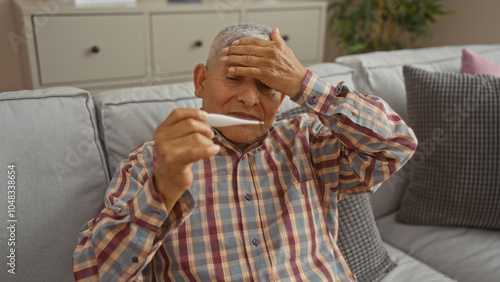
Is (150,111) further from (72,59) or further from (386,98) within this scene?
(72,59)

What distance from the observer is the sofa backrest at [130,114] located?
1.22m

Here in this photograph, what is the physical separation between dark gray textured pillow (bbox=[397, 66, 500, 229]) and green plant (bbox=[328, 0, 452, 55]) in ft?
4.90

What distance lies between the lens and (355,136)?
3.32 feet

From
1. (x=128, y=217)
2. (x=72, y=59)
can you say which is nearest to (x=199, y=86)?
(x=128, y=217)

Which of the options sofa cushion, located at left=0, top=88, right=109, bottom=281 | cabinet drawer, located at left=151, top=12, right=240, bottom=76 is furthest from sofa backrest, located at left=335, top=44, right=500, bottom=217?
cabinet drawer, located at left=151, top=12, right=240, bottom=76

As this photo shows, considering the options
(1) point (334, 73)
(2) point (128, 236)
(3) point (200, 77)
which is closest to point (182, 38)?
(1) point (334, 73)

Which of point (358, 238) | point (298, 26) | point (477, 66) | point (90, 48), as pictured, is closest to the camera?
point (358, 238)

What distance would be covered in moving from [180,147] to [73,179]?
1.69 feet

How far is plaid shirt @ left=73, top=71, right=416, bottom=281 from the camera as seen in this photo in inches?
39.0

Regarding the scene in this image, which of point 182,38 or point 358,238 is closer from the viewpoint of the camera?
point 358,238

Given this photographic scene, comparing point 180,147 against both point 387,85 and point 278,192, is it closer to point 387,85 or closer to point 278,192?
point 278,192

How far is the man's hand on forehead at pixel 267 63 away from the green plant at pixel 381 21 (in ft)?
7.07

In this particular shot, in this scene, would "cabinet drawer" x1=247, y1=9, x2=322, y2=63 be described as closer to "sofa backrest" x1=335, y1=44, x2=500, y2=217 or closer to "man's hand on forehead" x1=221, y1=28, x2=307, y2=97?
"sofa backrest" x1=335, y1=44, x2=500, y2=217

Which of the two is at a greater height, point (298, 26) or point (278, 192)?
point (298, 26)
